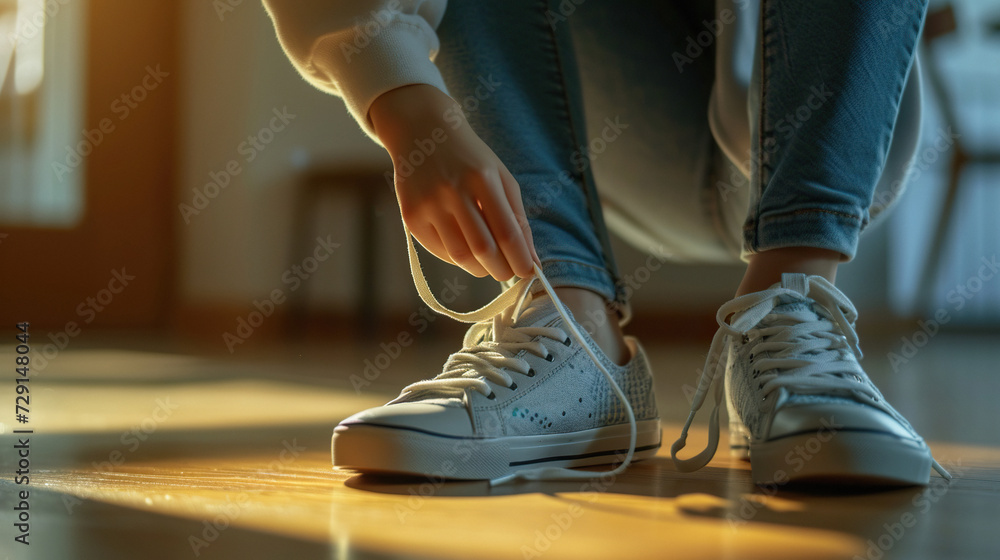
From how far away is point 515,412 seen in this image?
1.60ft

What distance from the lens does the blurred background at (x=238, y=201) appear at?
2551 millimetres

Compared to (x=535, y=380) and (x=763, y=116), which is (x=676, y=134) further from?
(x=535, y=380)

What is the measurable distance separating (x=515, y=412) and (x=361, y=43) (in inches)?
9.8

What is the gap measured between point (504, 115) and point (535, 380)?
0.64 ft

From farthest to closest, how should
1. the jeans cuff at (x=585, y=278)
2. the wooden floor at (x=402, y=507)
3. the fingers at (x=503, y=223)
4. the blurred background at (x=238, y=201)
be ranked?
the blurred background at (x=238, y=201), the jeans cuff at (x=585, y=278), the fingers at (x=503, y=223), the wooden floor at (x=402, y=507)

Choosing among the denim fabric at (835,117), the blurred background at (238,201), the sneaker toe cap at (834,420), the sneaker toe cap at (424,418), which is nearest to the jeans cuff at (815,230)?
the denim fabric at (835,117)

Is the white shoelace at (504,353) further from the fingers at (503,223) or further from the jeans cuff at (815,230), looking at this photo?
the jeans cuff at (815,230)

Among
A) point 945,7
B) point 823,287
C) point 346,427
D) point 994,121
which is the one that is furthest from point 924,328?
point 346,427

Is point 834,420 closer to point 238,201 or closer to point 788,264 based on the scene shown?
point 788,264

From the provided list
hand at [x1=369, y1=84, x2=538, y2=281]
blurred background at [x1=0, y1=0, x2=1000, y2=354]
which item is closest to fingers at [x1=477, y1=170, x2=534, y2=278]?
hand at [x1=369, y1=84, x2=538, y2=281]

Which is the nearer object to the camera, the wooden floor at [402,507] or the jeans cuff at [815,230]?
the wooden floor at [402,507]

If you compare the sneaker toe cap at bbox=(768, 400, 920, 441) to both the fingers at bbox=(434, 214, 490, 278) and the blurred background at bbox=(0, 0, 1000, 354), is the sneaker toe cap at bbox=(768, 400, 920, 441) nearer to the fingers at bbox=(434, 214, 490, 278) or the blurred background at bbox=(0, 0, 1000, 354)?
the fingers at bbox=(434, 214, 490, 278)

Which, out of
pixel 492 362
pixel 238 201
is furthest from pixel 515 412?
pixel 238 201

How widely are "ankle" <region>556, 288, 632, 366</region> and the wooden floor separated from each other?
8cm
